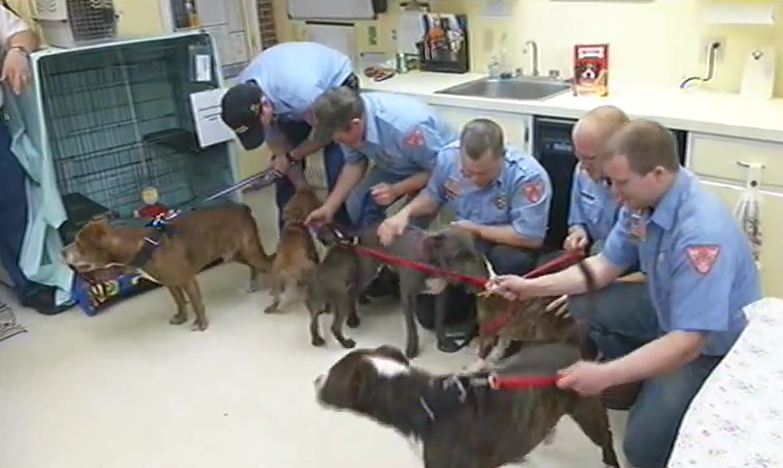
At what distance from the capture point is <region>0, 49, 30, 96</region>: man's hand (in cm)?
311

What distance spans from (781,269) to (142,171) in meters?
2.98

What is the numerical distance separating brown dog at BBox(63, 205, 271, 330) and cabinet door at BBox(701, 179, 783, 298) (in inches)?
75.3

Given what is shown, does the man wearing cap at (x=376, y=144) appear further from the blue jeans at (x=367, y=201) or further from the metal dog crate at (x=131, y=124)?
the metal dog crate at (x=131, y=124)

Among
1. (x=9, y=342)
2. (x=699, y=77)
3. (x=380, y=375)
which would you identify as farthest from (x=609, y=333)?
(x=9, y=342)

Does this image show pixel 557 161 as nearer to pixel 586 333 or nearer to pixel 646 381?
pixel 586 333

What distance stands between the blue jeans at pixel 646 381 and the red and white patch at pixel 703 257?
36cm

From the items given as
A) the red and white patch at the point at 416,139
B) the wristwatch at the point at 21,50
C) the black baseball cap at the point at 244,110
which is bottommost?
the red and white patch at the point at 416,139

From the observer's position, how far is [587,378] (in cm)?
177

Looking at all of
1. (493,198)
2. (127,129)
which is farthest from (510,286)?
(127,129)

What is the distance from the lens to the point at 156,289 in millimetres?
3689

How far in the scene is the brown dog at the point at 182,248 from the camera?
299 cm

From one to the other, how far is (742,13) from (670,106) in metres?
0.47

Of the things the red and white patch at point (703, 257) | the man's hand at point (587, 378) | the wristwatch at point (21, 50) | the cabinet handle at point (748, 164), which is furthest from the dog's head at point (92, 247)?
the cabinet handle at point (748, 164)

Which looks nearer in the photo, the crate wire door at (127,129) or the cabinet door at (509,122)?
the cabinet door at (509,122)
